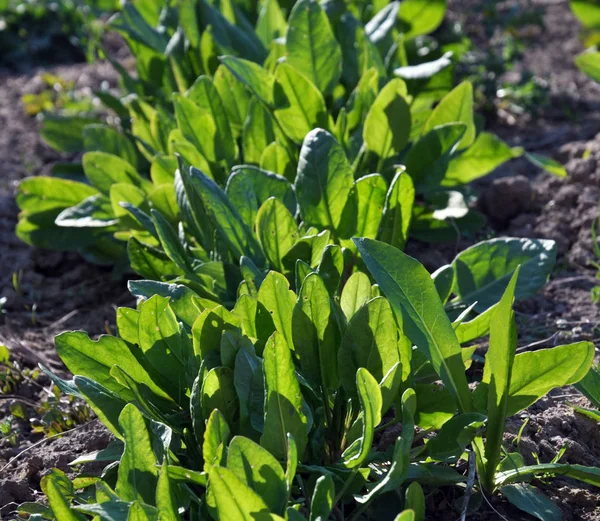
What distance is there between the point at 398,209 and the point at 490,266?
1.02ft

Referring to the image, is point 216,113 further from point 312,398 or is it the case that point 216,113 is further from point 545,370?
point 545,370

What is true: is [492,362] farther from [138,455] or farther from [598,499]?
[138,455]

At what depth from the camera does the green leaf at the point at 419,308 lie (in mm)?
1818

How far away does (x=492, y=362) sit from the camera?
1753mm

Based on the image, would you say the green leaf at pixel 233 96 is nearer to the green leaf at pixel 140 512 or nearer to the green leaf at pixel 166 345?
the green leaf at pixel 166 345

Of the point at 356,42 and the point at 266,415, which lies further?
the point at 356,42

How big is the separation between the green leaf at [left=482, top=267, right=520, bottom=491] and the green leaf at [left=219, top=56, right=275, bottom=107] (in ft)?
4.36

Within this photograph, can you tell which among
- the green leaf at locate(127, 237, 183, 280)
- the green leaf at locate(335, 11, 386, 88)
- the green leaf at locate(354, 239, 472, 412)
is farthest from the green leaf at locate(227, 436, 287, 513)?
the green leaf at locate(335, 11, 386, 88)

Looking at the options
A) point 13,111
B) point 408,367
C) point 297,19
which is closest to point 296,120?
point 297,19

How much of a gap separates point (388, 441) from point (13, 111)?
3.47 metres

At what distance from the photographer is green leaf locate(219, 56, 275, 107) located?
2730 millimetres

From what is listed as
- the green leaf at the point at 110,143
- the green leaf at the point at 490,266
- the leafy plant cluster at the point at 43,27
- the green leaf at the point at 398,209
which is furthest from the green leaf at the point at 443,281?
the leafy plant cluster at the point at 43,27

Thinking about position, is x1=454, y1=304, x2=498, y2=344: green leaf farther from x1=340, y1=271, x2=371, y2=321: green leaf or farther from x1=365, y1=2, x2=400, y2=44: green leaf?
x1=365, y1=2, x2=400, y2=44: green leaf

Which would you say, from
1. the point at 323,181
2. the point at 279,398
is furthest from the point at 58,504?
the point at 323,181
